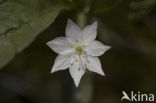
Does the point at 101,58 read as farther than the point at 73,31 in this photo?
Yes

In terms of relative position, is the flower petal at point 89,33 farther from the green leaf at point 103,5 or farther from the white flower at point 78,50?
the green leaf at point 103,5

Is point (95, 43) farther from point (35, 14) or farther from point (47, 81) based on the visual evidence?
point (47, 81)

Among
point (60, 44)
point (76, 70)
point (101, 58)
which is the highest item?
point (60, 44)

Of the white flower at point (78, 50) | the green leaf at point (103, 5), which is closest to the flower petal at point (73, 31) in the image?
the white flower at point (78, 50)

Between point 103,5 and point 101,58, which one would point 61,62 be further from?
point 101,58

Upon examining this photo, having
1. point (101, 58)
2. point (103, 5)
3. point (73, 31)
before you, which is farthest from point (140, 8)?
point (101, 58)

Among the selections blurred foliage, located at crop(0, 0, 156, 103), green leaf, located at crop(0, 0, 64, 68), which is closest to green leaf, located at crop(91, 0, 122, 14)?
blurred foliage, located at crop(0, 0, 156, 103)

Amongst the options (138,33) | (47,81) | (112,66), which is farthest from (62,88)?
(138,33)
